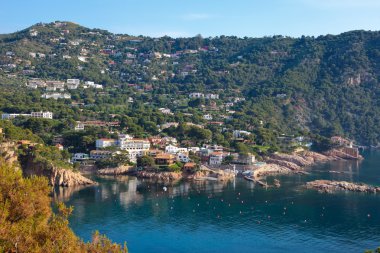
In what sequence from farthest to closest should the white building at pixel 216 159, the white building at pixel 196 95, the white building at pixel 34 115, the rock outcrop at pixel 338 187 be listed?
1. the white building at pixel 196 95
2. the white building at pixel 34 115
3. the white building at pixel 216 159
4. the rock outcrop at pixel 338 187

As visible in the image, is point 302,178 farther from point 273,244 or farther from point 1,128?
point 1,128

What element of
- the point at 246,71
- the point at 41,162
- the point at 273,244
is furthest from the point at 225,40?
the point at 273,244

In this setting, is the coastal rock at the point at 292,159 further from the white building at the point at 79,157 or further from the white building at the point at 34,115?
the white building at the point at 34,115

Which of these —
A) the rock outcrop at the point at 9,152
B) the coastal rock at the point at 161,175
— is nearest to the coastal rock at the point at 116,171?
the coastal rock at the point at 161,175

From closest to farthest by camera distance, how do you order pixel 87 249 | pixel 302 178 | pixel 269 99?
pixel 87 249, pixel 302 178, pixel 269 99

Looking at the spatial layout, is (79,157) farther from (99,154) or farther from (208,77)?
(208,77)

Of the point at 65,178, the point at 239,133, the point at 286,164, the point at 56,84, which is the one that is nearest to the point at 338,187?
the point at 286,164
